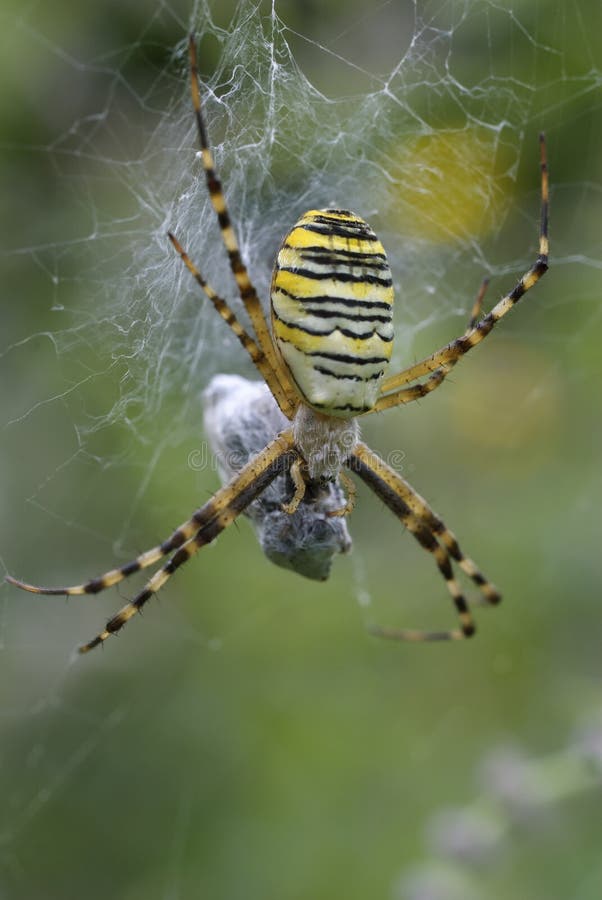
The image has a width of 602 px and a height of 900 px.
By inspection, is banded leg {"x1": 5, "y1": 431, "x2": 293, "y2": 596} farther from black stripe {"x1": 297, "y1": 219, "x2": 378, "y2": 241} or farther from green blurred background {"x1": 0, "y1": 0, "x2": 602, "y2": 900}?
black stripe {"x1": 297, "y1": 219, "x2": 378, "y2": 241}

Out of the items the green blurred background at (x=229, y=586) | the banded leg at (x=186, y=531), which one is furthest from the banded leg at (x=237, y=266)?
the green blurred background at (x=229, y=586)

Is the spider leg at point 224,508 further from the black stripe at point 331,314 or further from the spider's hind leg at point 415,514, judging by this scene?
the black stripe at point 331,314

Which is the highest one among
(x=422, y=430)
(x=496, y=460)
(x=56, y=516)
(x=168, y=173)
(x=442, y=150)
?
(x=168, y=173)

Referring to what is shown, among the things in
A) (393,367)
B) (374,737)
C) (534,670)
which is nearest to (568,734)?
(534,670)

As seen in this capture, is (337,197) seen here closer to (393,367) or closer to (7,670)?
(393,367)

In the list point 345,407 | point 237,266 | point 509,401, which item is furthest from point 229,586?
point 509,401

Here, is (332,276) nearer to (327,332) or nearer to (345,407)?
(327,332)

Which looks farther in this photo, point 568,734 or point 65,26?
point 65,26
